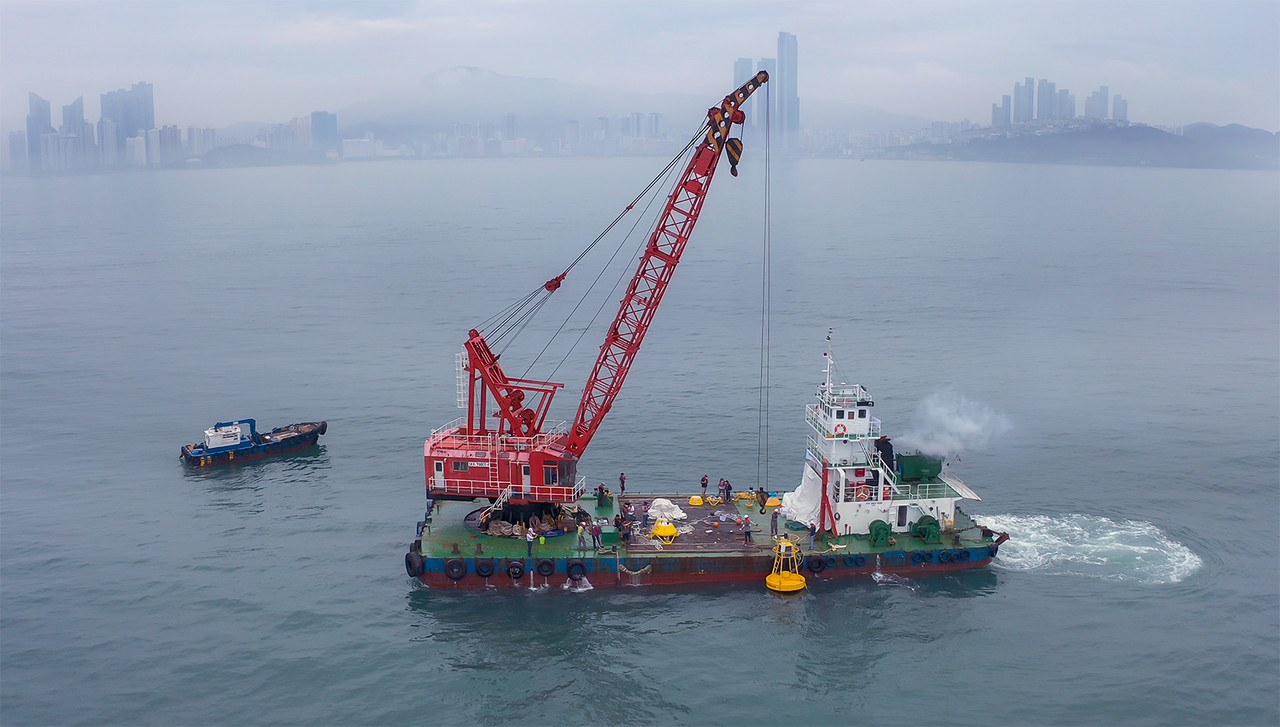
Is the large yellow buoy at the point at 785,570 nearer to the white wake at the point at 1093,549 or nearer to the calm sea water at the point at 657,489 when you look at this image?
the calm sea water at the point at 657,489

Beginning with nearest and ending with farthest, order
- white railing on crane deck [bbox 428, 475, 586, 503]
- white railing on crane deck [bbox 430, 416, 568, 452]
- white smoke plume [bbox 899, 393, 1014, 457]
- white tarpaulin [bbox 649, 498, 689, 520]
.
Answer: white railing on crane deck [bbox 428, 475, 586, 503], white railing on crane deck [bbox 430, 416, 568, 452], white tarpaulin [bbox 649, 498, 689, 520], white smoke plume [bbox 899, 393, 1014, 457]

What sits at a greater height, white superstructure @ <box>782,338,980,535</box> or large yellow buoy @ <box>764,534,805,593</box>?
white superstructure @ <box>782,338,980,535</box>

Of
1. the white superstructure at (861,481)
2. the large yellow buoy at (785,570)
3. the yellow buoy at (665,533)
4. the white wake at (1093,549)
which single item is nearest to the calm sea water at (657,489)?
the white wake at (1093,549)

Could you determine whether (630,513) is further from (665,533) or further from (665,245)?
(665,245)

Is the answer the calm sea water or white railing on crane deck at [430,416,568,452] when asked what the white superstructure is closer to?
the calm sea water

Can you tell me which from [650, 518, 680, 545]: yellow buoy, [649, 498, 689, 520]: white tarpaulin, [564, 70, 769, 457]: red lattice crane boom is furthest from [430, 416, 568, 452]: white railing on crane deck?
[650, 518, 680, 545]: yellow buoy

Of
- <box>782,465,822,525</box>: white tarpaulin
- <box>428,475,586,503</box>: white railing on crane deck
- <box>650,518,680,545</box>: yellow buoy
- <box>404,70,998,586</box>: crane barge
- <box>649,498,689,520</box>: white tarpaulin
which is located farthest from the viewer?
<box>649,498,689,520</box>: white tarpaulin

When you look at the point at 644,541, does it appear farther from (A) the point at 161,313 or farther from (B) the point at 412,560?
(A) the point at 161,313

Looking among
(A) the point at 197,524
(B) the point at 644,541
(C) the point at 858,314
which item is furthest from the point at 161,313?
(B) the point at 644,541
